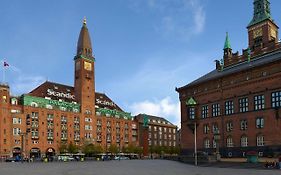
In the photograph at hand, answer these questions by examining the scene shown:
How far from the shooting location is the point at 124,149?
14050 centimetres

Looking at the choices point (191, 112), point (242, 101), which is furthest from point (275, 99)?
point (191, 112)

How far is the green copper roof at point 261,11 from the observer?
92.3m

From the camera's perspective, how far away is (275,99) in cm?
6862

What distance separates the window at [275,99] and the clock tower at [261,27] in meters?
23.4

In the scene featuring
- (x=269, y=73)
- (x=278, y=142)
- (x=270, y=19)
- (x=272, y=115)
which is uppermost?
(x=270, y=19)

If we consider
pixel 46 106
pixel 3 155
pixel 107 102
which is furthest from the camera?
pixel 107 102

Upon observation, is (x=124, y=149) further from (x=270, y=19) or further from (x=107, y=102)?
(x=270, y=19)

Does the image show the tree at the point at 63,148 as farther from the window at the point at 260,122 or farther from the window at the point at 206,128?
the window at the point at 260,122

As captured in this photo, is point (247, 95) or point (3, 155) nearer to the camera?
point (247, 95)

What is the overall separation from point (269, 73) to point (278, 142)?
13.0 m

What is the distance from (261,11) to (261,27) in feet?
14.3

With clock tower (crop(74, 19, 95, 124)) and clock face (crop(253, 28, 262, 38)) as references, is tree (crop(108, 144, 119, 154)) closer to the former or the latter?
clock tower (crop(74, 19, 95, 124))

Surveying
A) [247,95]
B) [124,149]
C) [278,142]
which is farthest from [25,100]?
[278,142]

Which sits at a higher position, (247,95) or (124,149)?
(247,95)
